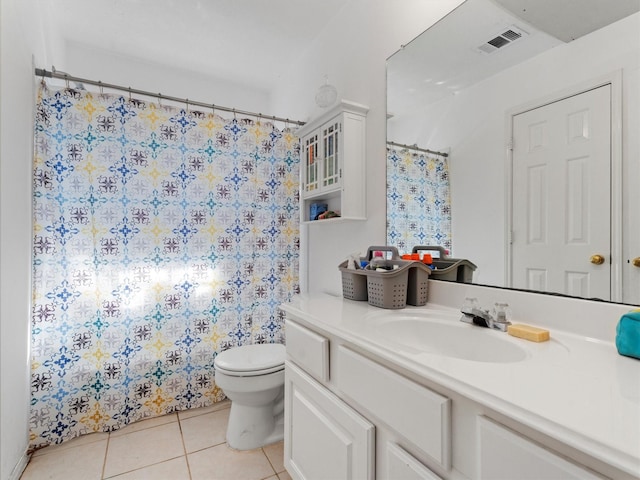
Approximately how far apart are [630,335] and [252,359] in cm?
156

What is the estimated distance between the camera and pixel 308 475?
47.2 inches

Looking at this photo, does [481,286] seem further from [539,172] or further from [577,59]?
[577,59]

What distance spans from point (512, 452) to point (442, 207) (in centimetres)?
103

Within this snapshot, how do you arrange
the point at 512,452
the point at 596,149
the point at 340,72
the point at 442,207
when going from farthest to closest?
the point at 340,72 → the point at 442,207 → the point at 596,149 → the point at 512,452

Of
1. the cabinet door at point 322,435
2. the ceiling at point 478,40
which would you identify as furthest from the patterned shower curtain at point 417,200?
the cabinet door at point 322,435

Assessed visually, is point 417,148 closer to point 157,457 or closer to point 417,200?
point 417,200

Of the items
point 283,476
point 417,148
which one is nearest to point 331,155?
point 417,148

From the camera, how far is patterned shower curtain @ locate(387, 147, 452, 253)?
4.65ft

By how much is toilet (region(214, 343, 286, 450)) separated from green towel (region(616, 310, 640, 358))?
1389 mm

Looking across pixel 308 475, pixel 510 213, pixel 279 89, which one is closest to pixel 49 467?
pixel 308 475

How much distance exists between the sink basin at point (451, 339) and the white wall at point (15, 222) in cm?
149

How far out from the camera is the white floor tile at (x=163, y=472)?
1.48m

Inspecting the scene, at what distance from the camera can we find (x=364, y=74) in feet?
5.94

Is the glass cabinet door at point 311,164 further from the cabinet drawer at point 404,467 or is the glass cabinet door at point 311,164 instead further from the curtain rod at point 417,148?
the cabinet drawer at point 404,467
